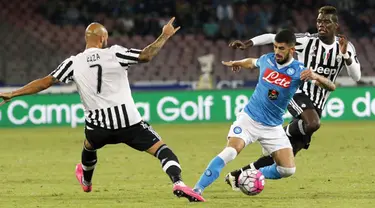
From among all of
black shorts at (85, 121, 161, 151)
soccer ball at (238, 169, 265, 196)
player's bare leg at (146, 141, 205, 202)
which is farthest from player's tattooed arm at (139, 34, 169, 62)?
soccer ball at (238, 169, 265, 196)

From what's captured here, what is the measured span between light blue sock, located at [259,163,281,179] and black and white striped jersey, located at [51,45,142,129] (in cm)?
157

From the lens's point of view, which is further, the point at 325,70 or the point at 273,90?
the point at 325,70

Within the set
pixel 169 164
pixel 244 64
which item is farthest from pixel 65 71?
pixel 244 64

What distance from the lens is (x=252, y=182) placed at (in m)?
9.16

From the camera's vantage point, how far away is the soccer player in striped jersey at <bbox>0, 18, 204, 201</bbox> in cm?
888

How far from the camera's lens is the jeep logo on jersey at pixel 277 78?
9.11m

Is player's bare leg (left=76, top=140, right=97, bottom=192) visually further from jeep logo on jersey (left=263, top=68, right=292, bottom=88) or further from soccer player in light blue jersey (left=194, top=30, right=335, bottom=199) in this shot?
jeep logo on jersey (left=263, top=68, right=292, bottom=88)

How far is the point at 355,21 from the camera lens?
86.4ft

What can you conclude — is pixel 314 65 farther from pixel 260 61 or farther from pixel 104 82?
pixel 104 82

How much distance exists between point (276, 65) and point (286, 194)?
1.42 metres

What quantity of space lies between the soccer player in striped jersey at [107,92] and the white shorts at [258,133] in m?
0.70

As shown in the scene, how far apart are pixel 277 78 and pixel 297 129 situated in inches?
67.1

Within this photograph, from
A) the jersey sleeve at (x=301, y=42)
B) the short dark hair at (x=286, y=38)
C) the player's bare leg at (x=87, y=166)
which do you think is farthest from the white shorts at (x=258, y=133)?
the jersey sleeve at (x=301, y=42)

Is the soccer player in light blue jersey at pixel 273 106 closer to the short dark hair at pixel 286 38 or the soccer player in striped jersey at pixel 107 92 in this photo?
the short dark hair at pixel 286 38
